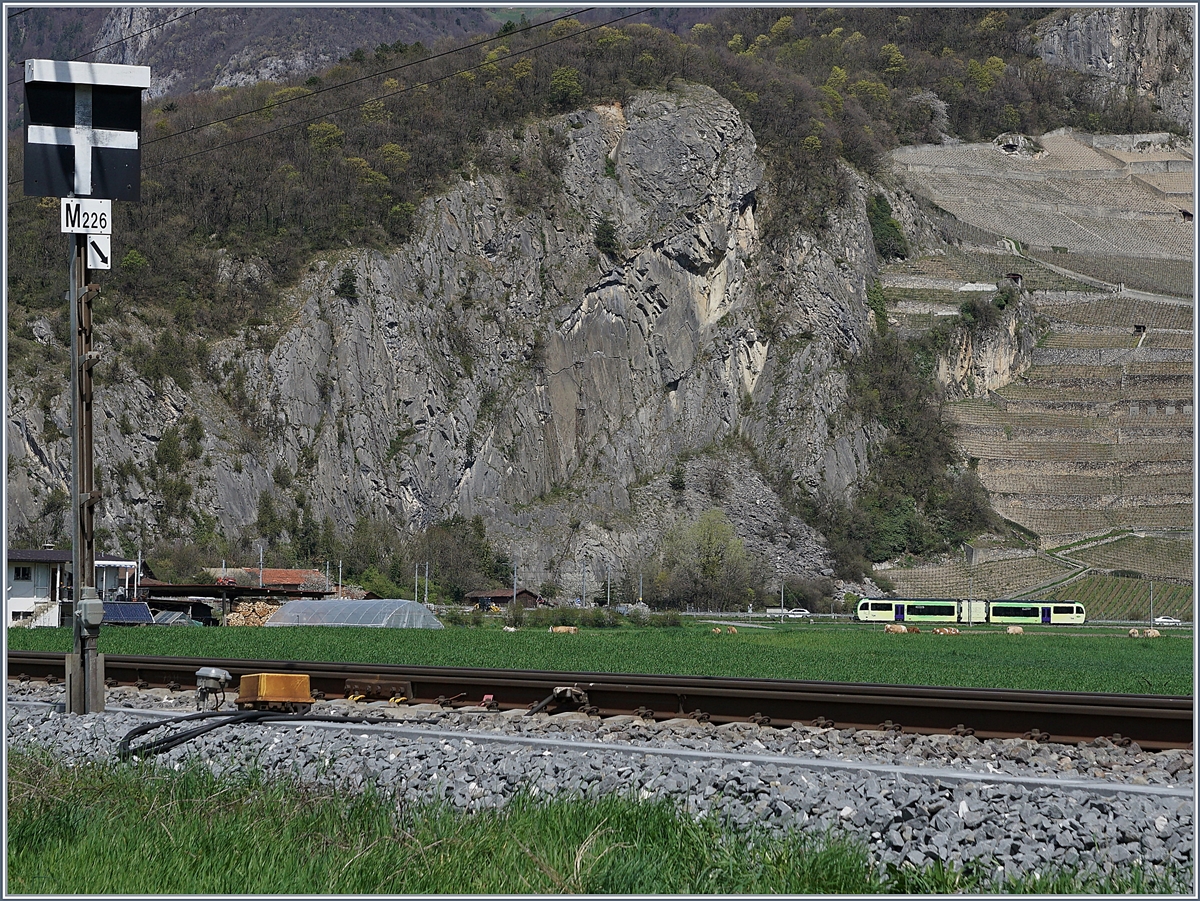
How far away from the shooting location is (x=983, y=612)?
8762cm

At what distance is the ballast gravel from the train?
7507cm

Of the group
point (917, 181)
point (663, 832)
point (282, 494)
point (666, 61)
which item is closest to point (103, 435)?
point (282, 494)

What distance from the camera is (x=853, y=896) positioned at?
25.5 feet

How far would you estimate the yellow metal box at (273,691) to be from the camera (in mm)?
15992

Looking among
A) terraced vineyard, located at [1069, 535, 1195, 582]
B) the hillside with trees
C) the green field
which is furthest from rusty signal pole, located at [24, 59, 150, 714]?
terraced vineyard, located at [1069, 535, 1195, 582]

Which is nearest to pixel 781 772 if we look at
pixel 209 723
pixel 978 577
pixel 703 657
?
pixel 209 723

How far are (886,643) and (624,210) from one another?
86686 mm

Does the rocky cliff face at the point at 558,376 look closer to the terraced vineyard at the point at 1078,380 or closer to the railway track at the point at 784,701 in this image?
the terraced vineyard at the point at 1078,380

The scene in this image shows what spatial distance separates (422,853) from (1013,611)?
3376 inches

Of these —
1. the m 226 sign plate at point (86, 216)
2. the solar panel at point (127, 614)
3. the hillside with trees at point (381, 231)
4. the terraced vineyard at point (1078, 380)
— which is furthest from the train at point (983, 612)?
the m 226 sign plate at point (86, 216)

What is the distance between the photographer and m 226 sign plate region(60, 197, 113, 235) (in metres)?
14.8

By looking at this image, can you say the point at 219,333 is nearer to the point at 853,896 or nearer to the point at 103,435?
the point at 103,435

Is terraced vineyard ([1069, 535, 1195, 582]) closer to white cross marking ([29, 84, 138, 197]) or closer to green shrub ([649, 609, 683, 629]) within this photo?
green shrub ([649, 609, 683, 629])

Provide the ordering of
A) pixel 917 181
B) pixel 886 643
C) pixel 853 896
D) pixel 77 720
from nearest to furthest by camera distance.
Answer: pixel 853 896 < pixel 77 720 < pixel 886 643 < pixel 917 181
